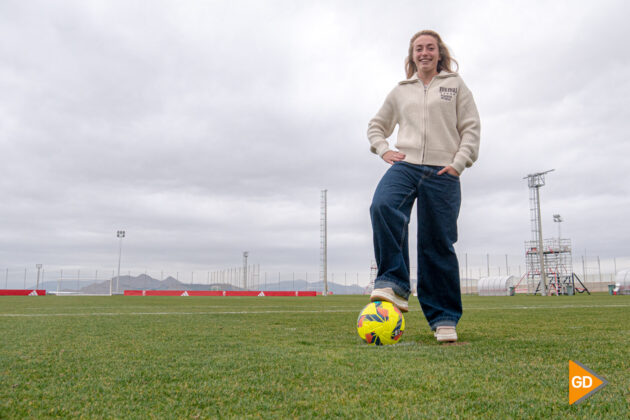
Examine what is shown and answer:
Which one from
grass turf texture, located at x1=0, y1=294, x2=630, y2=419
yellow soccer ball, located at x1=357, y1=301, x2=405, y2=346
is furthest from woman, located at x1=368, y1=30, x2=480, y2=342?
grass turf texture, located at x1=0, y1=294, x2=630, y2=419

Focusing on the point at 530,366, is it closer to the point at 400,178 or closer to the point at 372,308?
the point at 372,308

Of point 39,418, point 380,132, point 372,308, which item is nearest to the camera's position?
point 39,418

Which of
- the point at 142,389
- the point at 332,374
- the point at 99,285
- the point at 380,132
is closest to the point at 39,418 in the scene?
the point at 142,389

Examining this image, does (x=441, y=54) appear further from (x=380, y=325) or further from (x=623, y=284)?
(x=623, y=284)

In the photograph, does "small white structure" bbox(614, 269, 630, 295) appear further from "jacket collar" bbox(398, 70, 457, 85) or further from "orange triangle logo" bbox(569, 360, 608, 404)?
"orange triangle logo" bbox(569, 360, 608, 404)

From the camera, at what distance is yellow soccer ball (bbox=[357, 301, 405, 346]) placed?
3.11 metres

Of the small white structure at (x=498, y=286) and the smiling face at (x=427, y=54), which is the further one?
the small white structure at (x=498, y=286)

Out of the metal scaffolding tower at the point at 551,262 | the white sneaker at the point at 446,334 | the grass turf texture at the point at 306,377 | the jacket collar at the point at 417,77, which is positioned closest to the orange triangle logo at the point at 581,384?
the grass turf texture at the point at 306,377

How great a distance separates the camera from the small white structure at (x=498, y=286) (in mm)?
36719

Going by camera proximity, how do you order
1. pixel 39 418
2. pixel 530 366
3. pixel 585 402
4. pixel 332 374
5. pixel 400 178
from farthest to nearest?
pixel 400 178, pixel 530 366, pixel 332 374, pixel 585 402, pixel 39 418

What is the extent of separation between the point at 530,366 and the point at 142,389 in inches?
69.5

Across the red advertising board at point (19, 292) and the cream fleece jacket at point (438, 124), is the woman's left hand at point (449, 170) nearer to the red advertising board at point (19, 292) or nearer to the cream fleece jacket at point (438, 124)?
the cream fleece jacket at point (438, 124)

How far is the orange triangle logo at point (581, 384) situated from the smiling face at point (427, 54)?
8.38 ft

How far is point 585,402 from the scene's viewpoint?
1.60 metres
